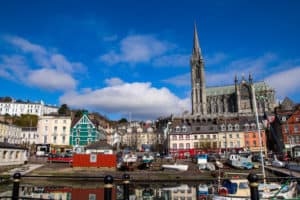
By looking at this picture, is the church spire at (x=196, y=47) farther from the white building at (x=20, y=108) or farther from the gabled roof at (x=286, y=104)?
the white building at (x=20, y=108)

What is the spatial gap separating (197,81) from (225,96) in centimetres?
1959

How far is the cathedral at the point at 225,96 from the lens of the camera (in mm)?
115438

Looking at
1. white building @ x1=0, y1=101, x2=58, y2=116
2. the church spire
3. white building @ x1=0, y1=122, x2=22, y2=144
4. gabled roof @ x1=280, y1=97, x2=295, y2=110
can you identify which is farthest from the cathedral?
white building @ x1=0, y1=101, x2=58, y2=116

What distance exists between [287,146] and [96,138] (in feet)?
158

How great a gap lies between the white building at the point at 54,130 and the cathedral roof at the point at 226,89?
90.7 metres

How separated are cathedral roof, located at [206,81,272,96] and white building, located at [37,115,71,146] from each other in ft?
298

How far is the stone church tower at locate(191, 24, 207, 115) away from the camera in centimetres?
13275

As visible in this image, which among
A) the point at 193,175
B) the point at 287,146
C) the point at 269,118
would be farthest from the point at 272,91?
the point at 193,175

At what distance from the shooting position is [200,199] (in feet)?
63.1

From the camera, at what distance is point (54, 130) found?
65.0 metres

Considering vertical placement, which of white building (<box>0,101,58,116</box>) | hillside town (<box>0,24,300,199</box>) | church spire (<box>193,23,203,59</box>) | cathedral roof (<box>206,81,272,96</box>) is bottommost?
hillside town (<box>0,24,300,199</box>)

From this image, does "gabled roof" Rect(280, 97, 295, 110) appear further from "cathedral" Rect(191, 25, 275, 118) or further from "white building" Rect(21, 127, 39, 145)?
"white building" Rect(21, 127, 39, 145)

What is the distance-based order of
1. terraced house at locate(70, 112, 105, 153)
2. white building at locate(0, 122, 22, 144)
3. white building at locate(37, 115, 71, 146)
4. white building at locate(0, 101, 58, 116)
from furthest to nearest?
white building at locate(0, 101, 58, 116), white building at locate(0, 122, 22, 144), terraced house at locate(70, 112, 105, 153), white building at locate(37, 115, 71, 146)

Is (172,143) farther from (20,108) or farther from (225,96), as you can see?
(20,108)
